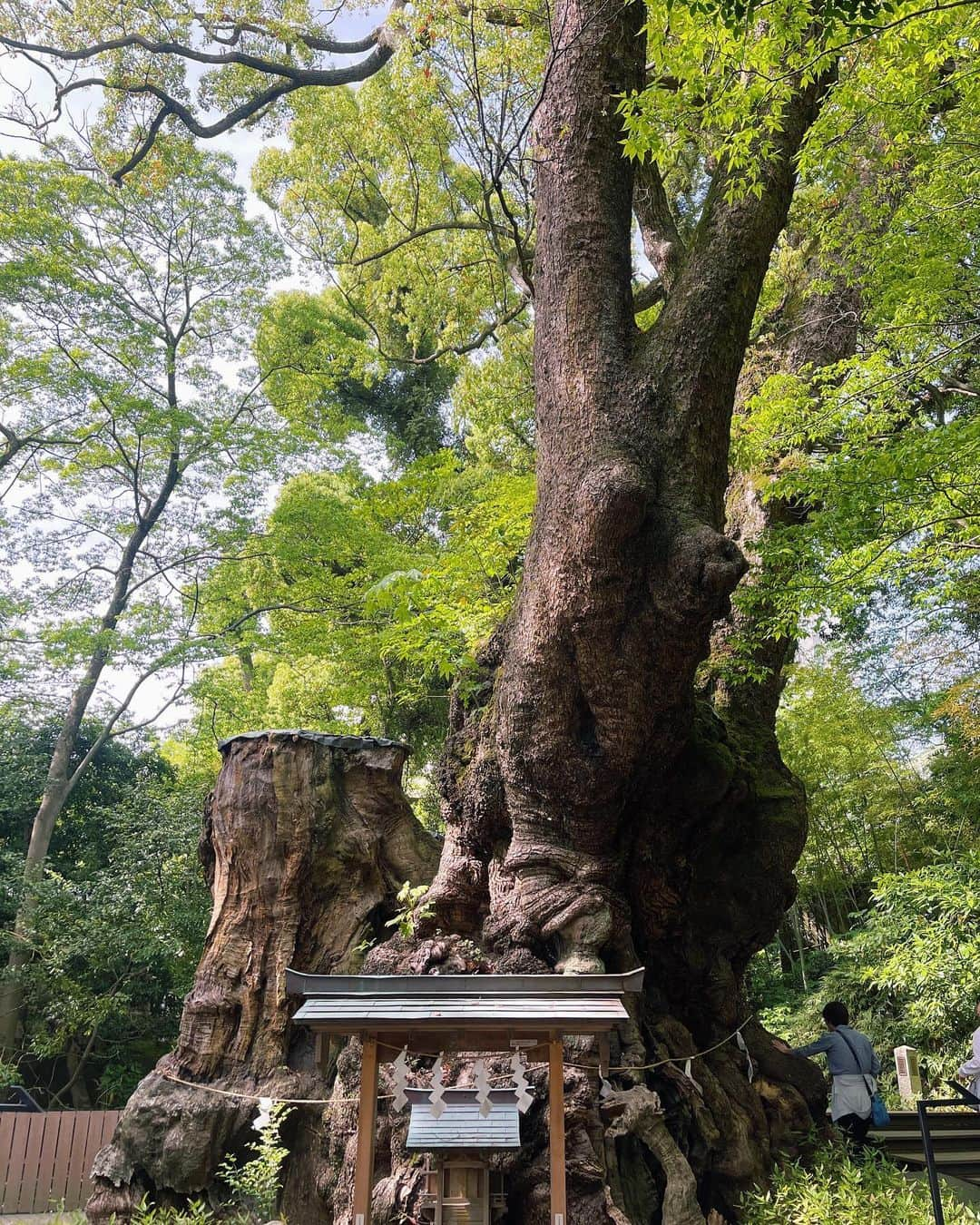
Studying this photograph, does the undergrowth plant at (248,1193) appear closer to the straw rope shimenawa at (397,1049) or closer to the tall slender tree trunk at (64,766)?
the straw rope shimenawa at (397,1049)

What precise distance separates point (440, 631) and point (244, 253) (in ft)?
35.6

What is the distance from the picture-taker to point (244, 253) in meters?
15.1

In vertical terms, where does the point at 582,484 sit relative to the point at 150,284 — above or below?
below

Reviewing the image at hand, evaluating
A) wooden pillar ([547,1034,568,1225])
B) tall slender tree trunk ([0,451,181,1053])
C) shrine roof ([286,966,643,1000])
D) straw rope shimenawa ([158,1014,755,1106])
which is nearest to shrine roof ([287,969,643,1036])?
shrine roof ([286,966,643,1000])

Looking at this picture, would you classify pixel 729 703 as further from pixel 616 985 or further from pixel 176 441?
pixel 176 441

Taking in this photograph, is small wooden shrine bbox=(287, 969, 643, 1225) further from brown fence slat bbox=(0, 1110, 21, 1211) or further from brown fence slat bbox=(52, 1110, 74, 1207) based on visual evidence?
brown fence slat bbox=(0, 1110, 21, 1211)

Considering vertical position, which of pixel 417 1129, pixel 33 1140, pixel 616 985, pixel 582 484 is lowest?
pixel 33 1140

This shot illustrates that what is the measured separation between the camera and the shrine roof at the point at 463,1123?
3.89 meters

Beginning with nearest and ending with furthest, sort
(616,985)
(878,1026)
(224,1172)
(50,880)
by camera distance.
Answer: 1. (616,985)
2. (224,1172)
3. (878,1026)
4. (50,880)

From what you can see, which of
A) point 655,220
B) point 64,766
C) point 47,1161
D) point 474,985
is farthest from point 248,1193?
point 64,766

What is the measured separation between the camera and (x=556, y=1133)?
12.3 feet

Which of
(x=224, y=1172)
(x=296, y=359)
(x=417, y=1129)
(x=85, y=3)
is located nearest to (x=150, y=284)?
(x=296, y=359)

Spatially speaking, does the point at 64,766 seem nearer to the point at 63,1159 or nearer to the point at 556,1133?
the point at 63,1159

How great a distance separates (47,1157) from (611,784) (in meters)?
6.48
